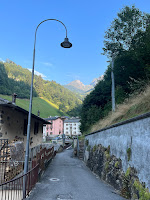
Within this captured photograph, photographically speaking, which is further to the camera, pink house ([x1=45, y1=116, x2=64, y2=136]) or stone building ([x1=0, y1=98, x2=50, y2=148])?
pink house ([x1=45, y1=116, x2=64, y2=136])

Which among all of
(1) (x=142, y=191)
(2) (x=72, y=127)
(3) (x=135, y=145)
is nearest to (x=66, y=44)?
(3) (x=135, y=145)

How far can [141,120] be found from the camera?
253 inches

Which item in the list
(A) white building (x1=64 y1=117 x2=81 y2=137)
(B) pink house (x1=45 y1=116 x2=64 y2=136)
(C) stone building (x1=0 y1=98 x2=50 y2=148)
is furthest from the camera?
(A) white building (x1=64 y1=117 x2=81 y2=137)

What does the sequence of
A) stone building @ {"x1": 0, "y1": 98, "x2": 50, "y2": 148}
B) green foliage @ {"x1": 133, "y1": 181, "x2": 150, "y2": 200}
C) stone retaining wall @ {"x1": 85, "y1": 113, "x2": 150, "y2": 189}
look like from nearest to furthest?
green foliage @ {"x1": 133, "y1": 181, "x2": 150, "y2": 200} → stone retaining wall @ {"x1": 85, "y1": 113, "x2": 150, "y2": 189} → stone building @ {"x1": 0, "y1": 98, "x2": 50, "y2": 148}

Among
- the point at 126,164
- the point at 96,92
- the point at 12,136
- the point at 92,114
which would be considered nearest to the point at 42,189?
the point at 126,164

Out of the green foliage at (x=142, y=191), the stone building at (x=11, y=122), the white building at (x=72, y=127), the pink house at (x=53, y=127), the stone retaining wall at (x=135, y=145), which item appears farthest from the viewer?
the white building at (x=72, y=127)

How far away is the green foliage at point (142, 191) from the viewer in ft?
17.7

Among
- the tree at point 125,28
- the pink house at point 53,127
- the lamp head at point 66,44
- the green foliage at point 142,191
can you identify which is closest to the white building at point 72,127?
the pink house at point 53,127

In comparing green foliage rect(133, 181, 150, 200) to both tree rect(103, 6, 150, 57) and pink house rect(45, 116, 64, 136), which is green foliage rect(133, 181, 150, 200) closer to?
tree rect(103, 6, 150, 57)

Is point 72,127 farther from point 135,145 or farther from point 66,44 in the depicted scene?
point 135,145

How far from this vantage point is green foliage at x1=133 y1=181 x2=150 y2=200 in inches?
212

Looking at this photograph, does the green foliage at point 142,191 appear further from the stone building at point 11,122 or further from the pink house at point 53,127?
the pink house at point 53,127

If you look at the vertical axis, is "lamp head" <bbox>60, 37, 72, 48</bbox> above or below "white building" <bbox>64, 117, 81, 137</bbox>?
above

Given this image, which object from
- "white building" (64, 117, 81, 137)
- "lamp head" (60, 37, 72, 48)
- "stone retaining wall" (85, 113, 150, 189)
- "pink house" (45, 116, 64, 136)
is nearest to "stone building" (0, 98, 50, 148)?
"lamp head" (60, 37, 72, 48)
